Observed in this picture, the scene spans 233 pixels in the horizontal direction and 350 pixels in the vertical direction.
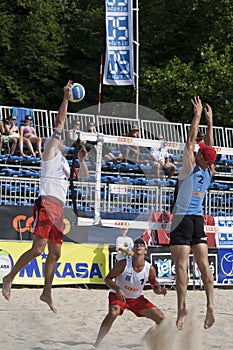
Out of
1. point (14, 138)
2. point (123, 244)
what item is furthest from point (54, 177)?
point (14, 138)

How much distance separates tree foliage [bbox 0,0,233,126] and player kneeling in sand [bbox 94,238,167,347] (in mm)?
16452

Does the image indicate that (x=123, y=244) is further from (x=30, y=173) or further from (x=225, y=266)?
(x=30, y=173)

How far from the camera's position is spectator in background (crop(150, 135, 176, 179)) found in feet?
53.5

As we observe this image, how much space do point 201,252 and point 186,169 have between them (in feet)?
2.71

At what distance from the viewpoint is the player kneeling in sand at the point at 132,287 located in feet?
28.9

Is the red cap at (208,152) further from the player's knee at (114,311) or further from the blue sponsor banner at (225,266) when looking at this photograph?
the blue sponsor banner at (225,266)

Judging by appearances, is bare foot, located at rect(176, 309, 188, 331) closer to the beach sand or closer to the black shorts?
the beach sand

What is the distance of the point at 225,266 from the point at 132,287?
7.08 meters

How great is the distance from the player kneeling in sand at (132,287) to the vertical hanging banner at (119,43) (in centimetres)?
1096

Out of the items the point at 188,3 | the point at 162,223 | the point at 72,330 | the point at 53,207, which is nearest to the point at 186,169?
the point at 53,207

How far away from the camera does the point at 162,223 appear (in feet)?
49.4

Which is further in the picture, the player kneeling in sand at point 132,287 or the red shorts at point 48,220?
the red shorts at point 48,220

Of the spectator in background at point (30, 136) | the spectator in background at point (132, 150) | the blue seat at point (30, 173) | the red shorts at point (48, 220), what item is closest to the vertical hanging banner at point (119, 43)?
the spectator in background at point (132, 150)

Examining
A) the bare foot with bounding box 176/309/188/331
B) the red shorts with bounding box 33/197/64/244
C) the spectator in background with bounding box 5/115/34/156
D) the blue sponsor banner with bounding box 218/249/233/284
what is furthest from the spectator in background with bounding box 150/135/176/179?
the bare foot with bounding box 176/309/188/331
